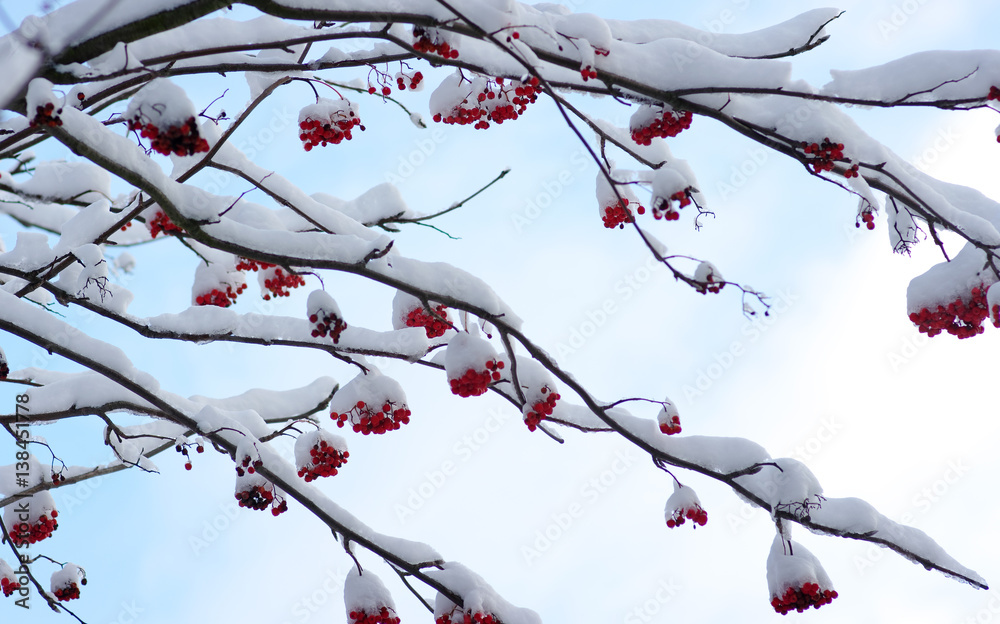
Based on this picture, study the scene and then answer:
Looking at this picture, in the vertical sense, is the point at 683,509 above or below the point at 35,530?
below

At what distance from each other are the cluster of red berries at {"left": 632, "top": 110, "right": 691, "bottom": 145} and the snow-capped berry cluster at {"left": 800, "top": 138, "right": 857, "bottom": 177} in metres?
0.51

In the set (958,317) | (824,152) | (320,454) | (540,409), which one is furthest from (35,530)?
(958,317)

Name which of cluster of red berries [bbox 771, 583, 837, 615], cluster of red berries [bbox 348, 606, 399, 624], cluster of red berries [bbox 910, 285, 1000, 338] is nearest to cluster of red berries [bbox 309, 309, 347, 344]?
cluster of red berries [bbox 348, 606, 399, 624]

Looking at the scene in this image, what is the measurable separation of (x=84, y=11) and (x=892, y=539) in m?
4.08

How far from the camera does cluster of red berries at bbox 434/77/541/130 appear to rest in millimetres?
3625

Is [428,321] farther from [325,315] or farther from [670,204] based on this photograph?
[670,204]

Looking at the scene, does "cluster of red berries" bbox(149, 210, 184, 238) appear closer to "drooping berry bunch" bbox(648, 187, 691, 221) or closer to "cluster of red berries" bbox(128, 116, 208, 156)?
"cluster of red berries" bbox(128, 116, 208, 156)

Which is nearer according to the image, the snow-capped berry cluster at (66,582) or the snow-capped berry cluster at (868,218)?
the snow-capped berry cluster at (868,218)

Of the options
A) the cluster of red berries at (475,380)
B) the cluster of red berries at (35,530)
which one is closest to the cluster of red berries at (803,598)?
the cluster of red berries at (475,380)

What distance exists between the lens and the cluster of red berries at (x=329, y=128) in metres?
4.12

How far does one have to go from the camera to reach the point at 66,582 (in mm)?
4750

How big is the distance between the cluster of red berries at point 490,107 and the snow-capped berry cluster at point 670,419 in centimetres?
162

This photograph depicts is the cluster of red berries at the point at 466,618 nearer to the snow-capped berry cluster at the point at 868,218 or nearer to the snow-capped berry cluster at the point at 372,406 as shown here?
the snow-capped berry cluster at the point at 372,406

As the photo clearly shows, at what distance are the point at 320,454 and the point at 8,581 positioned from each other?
2.71 metres
